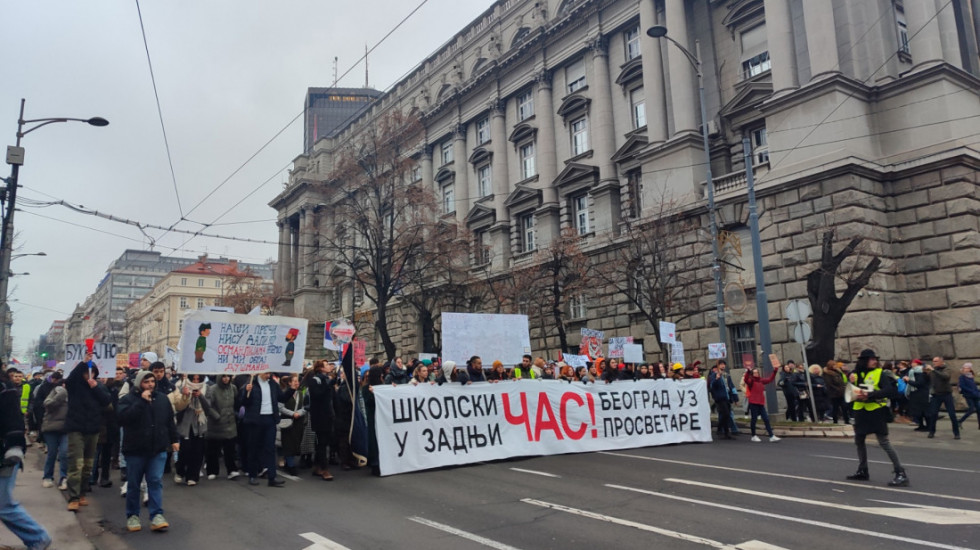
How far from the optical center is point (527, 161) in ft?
128

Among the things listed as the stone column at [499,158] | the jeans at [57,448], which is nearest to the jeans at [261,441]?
the jeans at [57,448]

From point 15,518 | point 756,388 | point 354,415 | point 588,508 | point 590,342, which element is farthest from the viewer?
point 590,342

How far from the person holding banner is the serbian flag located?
3534 mm

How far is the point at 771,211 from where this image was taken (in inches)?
927

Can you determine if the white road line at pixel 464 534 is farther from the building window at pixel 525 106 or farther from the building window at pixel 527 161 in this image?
the building window at pixel 525 106

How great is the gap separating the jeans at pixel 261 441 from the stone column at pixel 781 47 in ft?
71.5

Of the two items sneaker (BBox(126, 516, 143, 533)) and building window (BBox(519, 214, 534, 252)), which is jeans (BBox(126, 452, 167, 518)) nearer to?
sneaker (BBox(126, 516, 143, 533))

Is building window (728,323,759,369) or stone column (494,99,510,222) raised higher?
stone column (494,99,510,222)

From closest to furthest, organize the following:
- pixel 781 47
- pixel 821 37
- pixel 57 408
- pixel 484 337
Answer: pixel 57 408
pixel 484 337
pixel 821 37
pixel 781 47

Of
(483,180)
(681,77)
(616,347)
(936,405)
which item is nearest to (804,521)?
(936,405)

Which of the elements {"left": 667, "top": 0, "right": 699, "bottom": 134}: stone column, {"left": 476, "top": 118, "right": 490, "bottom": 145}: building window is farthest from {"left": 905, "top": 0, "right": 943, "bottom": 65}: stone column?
{"left": 476, "top": 118, "right": 490, "bottom": 145}: building window

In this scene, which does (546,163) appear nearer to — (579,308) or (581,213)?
(581,213)

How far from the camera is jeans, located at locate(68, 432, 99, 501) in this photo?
28.2ft

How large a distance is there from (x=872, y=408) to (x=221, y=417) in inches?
382
